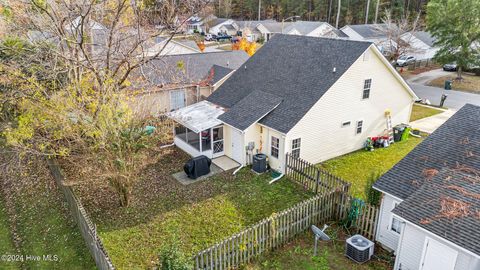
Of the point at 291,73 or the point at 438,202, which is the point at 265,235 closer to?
the point at 438,202

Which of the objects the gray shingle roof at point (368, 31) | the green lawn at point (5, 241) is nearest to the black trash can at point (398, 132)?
the green lawn at point (5, 241)

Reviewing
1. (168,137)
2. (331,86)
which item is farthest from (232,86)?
(331,86)

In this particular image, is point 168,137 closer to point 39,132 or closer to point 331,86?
point 39,132

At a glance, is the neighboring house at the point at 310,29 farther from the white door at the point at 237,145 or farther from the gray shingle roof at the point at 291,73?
the white door at the point at 237,145

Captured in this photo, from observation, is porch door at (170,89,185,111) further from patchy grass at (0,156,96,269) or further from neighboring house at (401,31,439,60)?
neighboring house at (401,31,439,60)

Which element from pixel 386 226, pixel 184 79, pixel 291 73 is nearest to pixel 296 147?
pixel 291 73

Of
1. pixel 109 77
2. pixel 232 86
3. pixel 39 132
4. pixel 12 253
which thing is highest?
pixel 109 77
